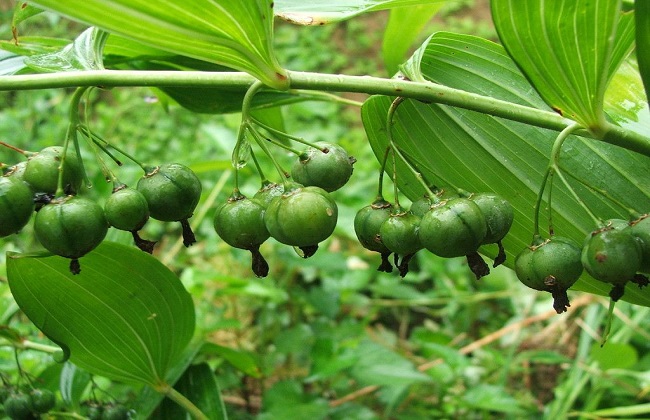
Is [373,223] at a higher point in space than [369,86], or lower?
lower

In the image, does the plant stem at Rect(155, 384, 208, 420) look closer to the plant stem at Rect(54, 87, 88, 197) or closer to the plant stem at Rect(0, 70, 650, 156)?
the plant stem at Rect(54, 87, 88, 197)

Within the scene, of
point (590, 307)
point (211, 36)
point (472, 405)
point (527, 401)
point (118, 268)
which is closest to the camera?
point (211, 36)

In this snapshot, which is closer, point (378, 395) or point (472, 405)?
point (472, 405)

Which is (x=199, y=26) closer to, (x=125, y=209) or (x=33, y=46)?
(x=125, y=209)

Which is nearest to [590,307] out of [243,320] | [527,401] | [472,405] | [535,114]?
[527,401]

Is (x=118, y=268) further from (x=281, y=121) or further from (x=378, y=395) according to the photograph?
(x=378, y=395)

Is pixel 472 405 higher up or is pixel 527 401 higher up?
pixel 472 405

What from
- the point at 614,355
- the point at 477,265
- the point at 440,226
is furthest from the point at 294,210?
the point at 614,355
